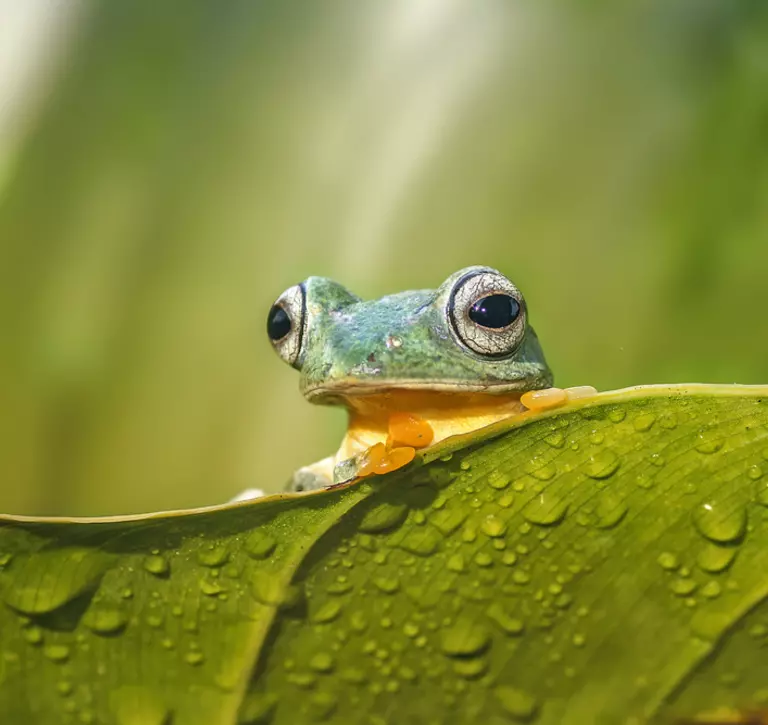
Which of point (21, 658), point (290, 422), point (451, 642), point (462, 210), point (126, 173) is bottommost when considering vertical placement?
point (290, 422)

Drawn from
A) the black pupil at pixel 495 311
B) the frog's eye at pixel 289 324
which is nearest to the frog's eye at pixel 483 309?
the black pupil at pixel 495 311

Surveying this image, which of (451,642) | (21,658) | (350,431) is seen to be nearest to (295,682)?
(451,642)

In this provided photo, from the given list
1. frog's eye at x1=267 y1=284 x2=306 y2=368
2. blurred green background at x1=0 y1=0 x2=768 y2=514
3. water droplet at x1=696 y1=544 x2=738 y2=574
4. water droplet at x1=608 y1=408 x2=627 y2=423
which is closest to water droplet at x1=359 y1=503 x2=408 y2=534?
water droplet at x1=608 y1=408 x2=627 y2=423

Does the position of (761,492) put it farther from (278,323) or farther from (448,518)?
(278,323)

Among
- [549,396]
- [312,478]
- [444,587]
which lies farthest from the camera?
[312,478]

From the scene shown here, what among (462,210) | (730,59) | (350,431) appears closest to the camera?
(350,431)

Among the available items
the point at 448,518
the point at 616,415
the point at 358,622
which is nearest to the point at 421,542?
the point at 448,518

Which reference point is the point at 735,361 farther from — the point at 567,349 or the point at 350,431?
the point at 350,431
